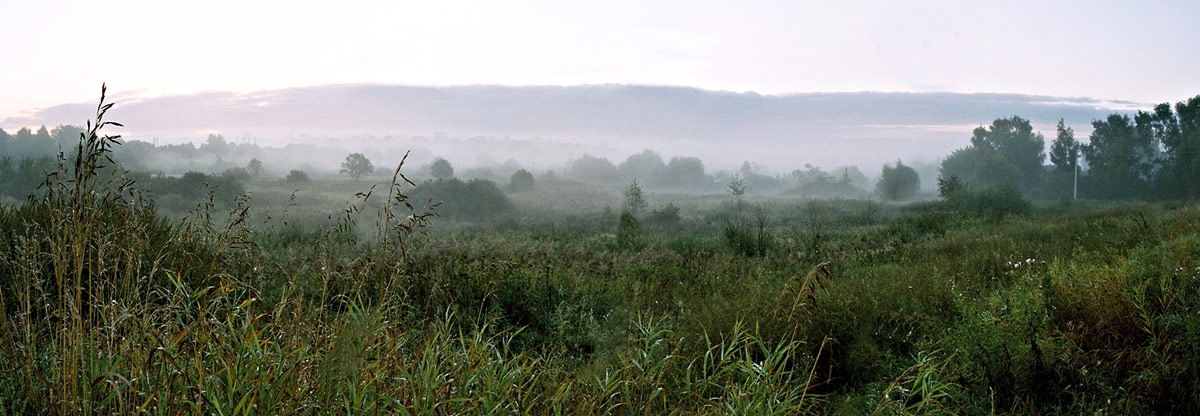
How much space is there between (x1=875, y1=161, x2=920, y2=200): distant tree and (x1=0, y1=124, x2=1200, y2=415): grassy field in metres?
32.5

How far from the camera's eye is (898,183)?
142 ft

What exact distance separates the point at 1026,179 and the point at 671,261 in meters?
50.8

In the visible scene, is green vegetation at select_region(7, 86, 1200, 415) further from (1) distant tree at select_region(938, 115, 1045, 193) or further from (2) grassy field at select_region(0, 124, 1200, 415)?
(1) distant tree at select_region(938, 115, 1045, 193)

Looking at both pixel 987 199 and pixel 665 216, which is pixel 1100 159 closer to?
pixel 987 199

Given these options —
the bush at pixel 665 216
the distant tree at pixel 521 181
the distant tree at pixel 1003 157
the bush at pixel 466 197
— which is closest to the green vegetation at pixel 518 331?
the bush at pixel 665 216

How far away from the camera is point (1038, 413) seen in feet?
12.0

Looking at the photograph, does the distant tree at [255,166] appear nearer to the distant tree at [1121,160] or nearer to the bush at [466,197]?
the bush at [466,197]

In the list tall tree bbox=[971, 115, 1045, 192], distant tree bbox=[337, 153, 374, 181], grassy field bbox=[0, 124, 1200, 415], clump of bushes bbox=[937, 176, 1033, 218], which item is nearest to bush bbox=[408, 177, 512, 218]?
distant tree bbox=[337, 153, 374, 181]

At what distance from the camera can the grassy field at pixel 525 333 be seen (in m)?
2.63

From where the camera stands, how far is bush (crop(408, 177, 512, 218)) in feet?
94.5

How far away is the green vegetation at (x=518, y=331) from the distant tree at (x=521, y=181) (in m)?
27.0

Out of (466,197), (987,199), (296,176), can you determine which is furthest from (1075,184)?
(296,176)

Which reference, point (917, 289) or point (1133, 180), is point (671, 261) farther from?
point (1133, 180)

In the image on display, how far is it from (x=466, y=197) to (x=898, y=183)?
2981cm
